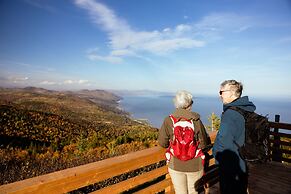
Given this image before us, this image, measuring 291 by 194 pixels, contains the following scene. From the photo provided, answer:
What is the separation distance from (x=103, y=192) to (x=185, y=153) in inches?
41.6

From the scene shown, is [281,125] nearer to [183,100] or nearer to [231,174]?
[231,174]

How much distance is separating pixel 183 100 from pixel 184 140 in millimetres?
469

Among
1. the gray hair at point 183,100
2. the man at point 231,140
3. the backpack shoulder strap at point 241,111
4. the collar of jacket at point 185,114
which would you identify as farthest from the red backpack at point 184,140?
the backpack shoulder strap at point 241,111

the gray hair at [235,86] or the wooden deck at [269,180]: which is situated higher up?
the gray hair at [235,86]

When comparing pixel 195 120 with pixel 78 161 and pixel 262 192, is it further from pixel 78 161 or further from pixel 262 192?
pixel 78 161

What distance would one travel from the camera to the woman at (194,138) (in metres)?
2.88

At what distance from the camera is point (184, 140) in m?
2.81

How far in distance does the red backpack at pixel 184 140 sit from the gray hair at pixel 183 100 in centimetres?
17

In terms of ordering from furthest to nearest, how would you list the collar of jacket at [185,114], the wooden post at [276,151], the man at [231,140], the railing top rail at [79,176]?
1. the wooden post at [276,151]
2. the collar of jacket at [185,114]
3. the man at [231,140]
4. the railing top rail at [79,176]

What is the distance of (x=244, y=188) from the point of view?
116 inches

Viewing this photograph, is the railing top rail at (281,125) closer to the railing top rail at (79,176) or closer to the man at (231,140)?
the man at (231,140)

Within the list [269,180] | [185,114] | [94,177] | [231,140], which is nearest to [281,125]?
[269,180]

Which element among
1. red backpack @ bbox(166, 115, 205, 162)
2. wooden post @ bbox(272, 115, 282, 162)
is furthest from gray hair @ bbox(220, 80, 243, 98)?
wooden post @ bbox(272, 115, 282, 162)

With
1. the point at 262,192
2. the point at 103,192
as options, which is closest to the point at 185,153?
the point at 103,192
